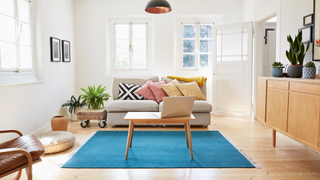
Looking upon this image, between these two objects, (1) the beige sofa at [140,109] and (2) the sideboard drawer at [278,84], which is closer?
(2) the sideboard drawer at [278,84]

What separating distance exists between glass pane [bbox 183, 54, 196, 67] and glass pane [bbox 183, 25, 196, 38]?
0.48 metres

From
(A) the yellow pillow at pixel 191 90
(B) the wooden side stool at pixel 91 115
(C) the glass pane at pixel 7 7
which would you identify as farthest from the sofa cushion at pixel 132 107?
(C) the glass pane at pixel 7 7

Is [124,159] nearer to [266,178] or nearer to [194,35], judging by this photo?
[266,178]

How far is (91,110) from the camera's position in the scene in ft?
14.0

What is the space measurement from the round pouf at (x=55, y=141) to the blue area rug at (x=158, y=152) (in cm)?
18

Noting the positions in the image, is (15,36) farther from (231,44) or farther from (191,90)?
(231,44)

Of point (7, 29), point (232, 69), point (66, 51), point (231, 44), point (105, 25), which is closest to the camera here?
point (7, 29)

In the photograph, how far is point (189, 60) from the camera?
584 centimetres

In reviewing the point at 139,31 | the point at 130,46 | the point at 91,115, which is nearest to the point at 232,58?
the point at 139,31

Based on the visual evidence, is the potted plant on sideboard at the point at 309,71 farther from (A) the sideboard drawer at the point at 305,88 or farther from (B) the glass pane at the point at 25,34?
(B) the glass pane at the point at 25,34

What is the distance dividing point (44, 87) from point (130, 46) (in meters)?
2.36

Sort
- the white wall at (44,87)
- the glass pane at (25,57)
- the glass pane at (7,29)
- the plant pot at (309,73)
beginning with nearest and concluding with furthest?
the plant pot at (309,73) → the glass pane at (7,29) → the white wall at (44,87) → the glass pane at (25,57)

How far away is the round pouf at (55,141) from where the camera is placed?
2.83m

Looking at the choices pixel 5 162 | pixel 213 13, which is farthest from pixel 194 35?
pixel 5 162
